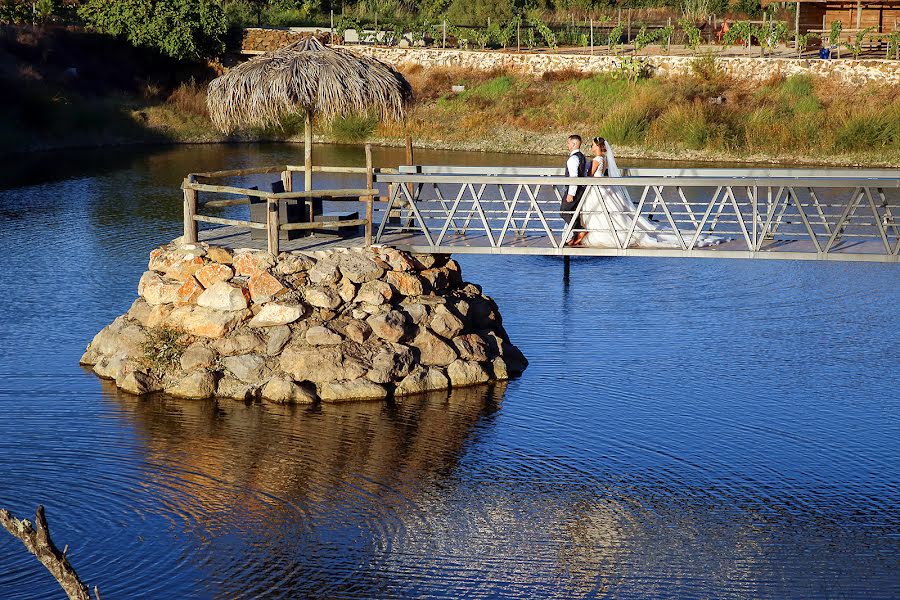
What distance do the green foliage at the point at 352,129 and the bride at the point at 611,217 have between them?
25499mm

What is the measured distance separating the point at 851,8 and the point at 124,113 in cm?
2805

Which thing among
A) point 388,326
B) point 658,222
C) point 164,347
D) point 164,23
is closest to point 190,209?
point 164,347

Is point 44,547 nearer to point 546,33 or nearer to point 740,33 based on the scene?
point 740,33

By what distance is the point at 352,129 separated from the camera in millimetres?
40844

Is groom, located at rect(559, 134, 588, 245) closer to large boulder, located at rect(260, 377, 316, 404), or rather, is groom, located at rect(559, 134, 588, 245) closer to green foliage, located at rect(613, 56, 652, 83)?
large boulder, located at rect(260, 377, 316, 404)

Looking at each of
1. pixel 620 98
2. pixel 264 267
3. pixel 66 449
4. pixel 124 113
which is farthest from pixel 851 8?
pixel 66 449

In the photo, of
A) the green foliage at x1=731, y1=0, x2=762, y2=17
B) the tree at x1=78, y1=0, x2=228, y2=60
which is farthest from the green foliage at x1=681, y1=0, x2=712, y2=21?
the tree at x1=78, y1=0, x2=228, y2=60

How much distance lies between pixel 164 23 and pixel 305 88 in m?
30.1

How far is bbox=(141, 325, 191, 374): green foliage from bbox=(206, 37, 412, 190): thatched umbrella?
2957 mm

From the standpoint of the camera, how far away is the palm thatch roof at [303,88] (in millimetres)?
15492

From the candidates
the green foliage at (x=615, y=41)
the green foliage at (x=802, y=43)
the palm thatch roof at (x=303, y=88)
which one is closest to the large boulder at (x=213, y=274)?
the palm thatch roof at (x=303, y=88)

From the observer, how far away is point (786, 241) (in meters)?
14.6

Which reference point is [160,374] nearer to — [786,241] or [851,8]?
[786,241]

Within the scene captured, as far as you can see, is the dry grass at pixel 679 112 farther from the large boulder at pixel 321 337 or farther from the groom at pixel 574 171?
the large boulder at pixel 321 337
